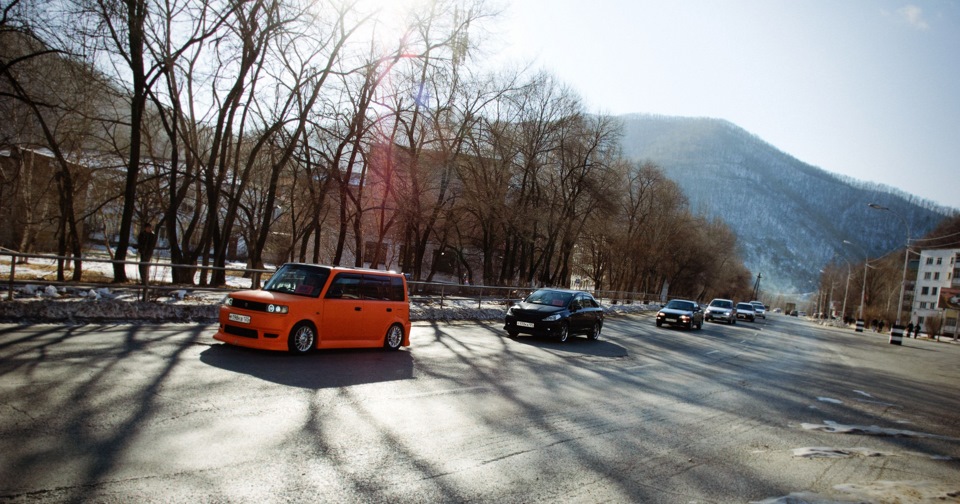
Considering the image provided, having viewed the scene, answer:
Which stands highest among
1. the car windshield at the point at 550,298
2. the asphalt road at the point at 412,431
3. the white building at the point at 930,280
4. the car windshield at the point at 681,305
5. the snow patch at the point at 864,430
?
the white building at the point at 930,280

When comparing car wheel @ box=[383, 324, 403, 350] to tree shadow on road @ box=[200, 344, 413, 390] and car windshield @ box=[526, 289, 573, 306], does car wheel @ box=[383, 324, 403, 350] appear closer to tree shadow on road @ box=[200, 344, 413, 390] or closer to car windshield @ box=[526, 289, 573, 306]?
tree shadow on road @ box=[200, 344, 413, 390]

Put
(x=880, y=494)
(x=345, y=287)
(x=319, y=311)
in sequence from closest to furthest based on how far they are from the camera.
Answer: (x=880, y=494), (x=319, y=311), (x=345, y=287)

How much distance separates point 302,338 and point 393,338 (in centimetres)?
248

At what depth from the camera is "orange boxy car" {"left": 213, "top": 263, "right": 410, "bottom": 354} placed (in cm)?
1055

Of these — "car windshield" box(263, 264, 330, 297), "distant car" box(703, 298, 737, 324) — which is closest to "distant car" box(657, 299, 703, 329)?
"distant car" box(703, 298, 737, 324)

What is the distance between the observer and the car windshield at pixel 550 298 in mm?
19609

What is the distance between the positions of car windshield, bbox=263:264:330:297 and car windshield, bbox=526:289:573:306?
31.2 ft

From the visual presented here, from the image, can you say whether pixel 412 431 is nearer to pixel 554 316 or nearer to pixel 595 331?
pixel 554 316

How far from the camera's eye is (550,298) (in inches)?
788

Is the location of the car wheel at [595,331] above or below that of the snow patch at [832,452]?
below

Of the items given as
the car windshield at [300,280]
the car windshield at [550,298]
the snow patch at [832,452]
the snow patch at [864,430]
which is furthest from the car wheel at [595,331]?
the snow patch at [832,452]

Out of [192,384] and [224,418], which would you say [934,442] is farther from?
[192,384]

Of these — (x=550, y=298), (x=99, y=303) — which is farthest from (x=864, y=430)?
(x=99, y=303)

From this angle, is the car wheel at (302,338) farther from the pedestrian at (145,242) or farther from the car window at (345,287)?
the pedestrian at (145,242)
